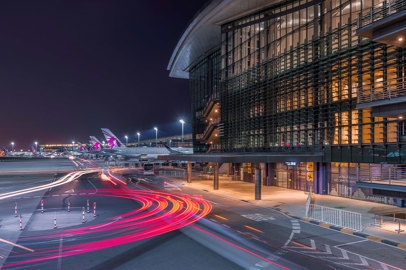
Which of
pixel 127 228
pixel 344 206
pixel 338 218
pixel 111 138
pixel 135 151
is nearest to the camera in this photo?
pixel 127 228

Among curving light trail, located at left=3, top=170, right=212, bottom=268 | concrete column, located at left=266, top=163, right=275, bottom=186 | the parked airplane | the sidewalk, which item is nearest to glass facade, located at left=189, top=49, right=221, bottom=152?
the parked airplane

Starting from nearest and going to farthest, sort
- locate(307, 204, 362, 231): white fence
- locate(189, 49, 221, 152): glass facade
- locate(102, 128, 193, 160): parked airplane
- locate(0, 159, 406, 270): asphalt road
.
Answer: locate(0, 159, 406, 270): asphalt road < locate(307, 204, 362, 231): white fence < locate(189, 49, 221, 152): glass facade < locate(102, 128, 193, 160): parked airplane

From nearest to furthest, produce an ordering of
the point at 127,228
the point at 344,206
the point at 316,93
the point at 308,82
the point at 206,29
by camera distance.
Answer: the point at 127,228
the point at 344,206
the point at 316,93
the point at 308,82
the point at 206,29

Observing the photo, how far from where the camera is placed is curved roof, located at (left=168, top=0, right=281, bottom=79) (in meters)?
45.3

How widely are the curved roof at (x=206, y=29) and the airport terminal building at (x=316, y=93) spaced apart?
0.32m

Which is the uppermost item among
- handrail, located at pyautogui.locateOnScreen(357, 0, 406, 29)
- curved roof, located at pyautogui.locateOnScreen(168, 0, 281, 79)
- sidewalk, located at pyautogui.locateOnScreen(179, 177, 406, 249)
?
curved roof, located at pyautogui.locateOnScreen(168, 0, 281, 79)

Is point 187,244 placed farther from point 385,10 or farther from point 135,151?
point 135,151

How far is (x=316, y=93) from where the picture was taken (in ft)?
104

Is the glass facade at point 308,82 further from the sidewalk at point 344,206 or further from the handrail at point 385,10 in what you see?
the sidewalk at point 344,206

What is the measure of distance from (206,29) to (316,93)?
32.4m

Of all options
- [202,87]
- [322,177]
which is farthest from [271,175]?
[202,87]

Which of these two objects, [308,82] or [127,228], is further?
[308,82]

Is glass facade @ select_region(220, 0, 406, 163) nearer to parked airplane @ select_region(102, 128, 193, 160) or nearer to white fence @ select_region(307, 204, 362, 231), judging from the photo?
white fence @ select_region(307, 204, 362, 231)

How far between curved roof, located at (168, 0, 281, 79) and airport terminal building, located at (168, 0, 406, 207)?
1.04 ft
